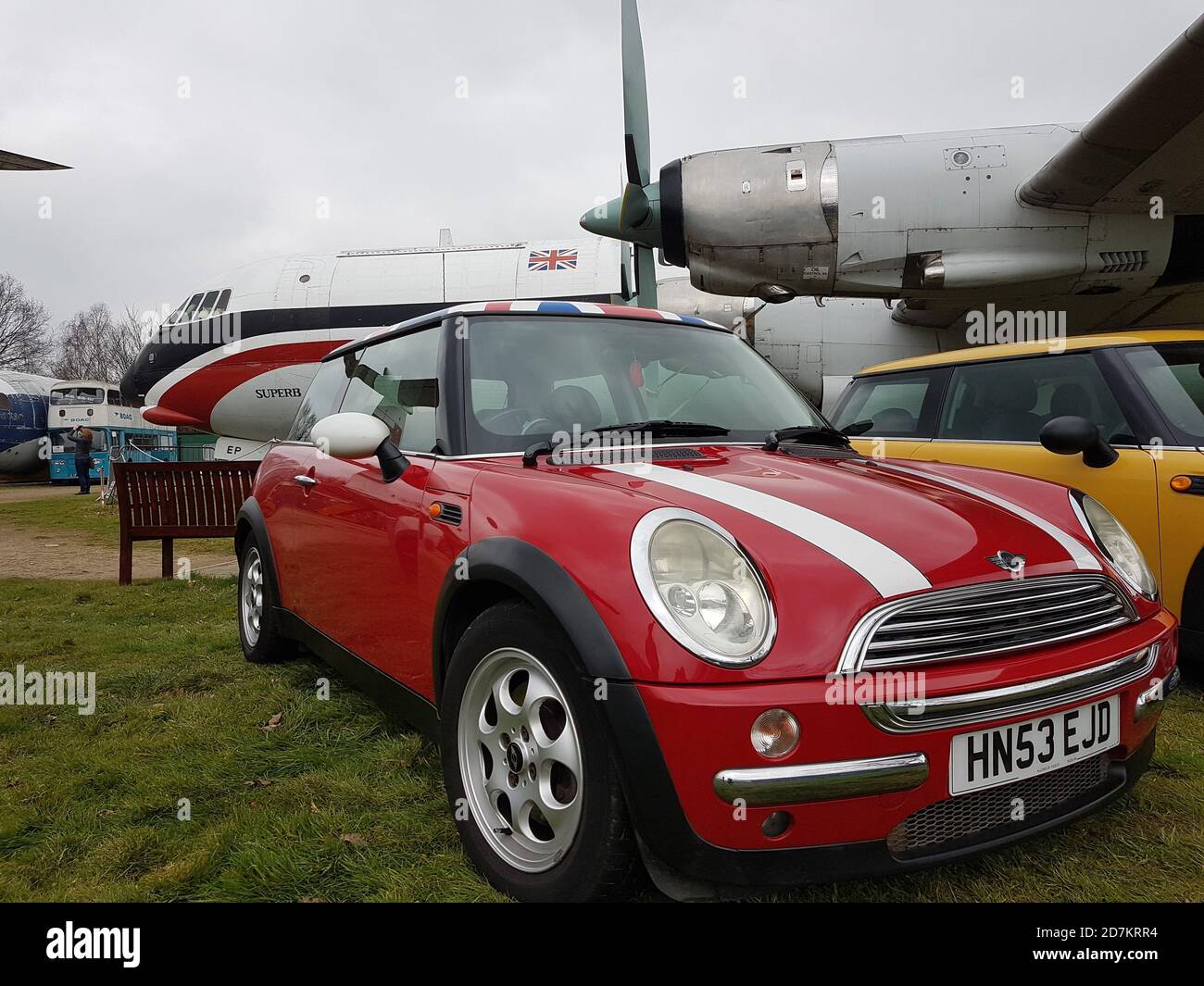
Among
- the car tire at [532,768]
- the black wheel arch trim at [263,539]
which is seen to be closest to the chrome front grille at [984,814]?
the car tire at [532,768]

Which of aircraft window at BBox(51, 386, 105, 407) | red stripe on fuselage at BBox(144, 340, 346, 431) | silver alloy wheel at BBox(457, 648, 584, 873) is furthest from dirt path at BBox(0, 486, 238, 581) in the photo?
aircraft window at BBox(51, 386, 105, 407)

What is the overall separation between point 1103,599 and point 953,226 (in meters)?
5.98

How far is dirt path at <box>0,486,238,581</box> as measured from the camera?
749 centimetres

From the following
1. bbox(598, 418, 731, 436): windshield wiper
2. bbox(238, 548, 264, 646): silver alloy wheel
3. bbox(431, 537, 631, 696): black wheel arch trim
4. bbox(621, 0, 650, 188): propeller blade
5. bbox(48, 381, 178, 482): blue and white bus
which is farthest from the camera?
bbox(48, 381, 178, 482): blue and white bus

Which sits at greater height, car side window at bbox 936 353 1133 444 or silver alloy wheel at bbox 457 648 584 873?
car side window at bbox 936 353 1133 444

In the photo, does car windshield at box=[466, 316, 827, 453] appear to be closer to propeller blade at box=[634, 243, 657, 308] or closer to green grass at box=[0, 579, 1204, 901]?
green grass at box=[0, 579, 1204, 901]

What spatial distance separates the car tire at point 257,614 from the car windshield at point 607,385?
1887 mm

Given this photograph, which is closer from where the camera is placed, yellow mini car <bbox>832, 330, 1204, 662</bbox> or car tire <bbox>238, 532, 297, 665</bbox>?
yellow mini car <bbox>832, 330, 1204, 662</bbox>

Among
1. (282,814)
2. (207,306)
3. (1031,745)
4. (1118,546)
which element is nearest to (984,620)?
(1031,745)

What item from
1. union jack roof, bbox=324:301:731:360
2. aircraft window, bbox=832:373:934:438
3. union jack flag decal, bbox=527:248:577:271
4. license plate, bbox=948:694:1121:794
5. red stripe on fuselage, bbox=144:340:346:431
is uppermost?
union jack flag decal, bbox=527:248:577:271

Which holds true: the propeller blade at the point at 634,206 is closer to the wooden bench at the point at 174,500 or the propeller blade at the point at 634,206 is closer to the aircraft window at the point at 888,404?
the aircraft window at the point at 888,404

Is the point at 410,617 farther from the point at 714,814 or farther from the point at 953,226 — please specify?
the point at 953,226

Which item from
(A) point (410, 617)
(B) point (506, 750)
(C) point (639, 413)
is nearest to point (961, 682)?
(B) point (506, 750)
